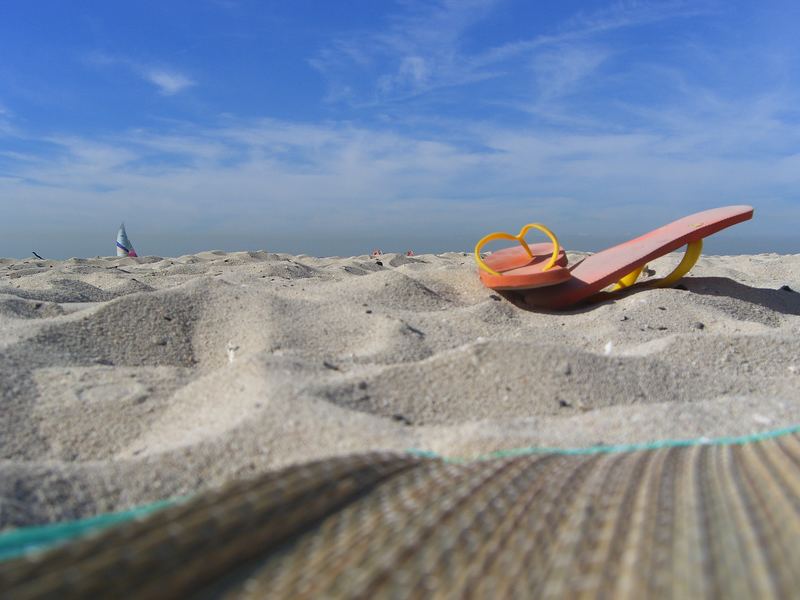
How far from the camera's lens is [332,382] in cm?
173

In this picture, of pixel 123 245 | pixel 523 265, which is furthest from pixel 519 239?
pixel 123 245

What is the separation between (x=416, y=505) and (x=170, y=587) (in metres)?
0.36

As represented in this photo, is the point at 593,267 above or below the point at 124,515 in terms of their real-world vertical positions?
above

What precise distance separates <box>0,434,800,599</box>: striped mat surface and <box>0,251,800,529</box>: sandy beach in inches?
12.4

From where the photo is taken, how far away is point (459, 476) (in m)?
1.07

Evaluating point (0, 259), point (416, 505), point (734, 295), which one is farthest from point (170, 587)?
point (0, 259)

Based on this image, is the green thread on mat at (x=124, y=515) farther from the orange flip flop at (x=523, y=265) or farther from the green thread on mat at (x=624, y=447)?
the orange flip flop at (x=523, y=265)

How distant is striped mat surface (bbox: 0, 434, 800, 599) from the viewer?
0.70 m

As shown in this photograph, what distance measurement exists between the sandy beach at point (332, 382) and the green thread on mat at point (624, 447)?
0.04 meters

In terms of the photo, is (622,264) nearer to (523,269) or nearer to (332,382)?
(523,269)

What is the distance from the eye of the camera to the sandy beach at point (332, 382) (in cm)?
131

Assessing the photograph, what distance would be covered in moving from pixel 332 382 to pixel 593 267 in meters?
2.08

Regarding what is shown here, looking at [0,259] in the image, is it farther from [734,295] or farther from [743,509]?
[743,509]

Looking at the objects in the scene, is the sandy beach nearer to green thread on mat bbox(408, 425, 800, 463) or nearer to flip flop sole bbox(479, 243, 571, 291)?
green thread on mat bbox(408, 425, 800, 463)
